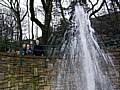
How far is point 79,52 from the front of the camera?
23.1ft

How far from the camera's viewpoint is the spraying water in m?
6.62

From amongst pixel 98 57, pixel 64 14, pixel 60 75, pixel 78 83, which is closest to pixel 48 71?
pixel 60 75

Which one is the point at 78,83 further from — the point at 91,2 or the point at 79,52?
the point at 91,2

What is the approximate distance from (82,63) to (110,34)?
6.12 metres

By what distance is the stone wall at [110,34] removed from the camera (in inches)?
326

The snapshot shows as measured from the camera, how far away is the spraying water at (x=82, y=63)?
6621 mm

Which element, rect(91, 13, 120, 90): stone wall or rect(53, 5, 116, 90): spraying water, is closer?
rect(53, 5, 116, 90): spraying water

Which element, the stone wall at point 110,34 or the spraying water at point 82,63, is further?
the stone wall at point 110,34

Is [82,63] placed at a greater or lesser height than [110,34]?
lesser

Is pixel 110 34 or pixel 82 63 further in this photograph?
pixel 110 34

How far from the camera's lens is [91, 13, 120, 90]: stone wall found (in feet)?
27.1

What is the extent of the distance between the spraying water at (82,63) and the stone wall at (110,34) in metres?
0.23

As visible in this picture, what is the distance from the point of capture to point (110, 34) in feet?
42.7

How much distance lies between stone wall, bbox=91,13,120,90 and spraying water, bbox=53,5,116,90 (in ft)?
0.76
